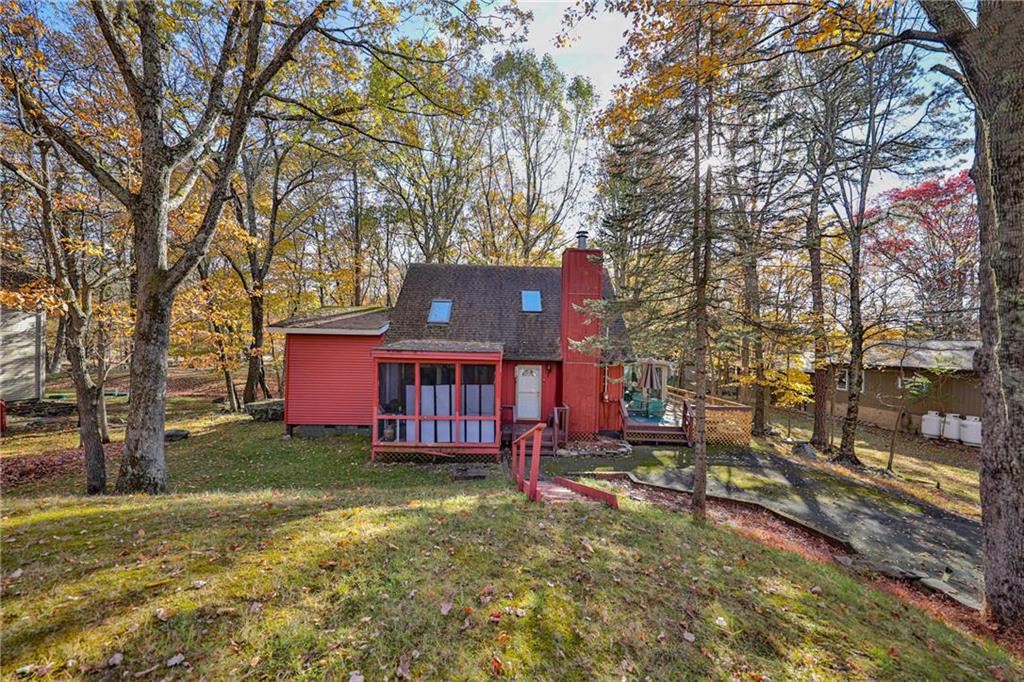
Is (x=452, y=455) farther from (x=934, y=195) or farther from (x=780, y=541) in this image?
(x=934, y=195)

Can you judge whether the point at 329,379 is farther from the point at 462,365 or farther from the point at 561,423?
the point at 561,423

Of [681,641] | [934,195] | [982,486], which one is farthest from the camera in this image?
[934,195]

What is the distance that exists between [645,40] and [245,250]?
16.8 m

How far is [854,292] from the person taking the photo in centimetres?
1166

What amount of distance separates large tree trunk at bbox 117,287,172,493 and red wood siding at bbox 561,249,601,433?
9680mm

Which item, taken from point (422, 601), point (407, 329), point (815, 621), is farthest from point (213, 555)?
point (407, 329)

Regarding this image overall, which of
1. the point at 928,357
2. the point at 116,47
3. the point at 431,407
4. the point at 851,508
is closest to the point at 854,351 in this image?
the point at 851,508

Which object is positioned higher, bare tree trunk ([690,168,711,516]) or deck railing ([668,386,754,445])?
bare tree trunk ([690,168,711,516])

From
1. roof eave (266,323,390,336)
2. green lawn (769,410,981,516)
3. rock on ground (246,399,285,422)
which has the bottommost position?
green lawn (769,410,981,516)

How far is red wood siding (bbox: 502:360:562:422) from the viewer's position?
1317cm

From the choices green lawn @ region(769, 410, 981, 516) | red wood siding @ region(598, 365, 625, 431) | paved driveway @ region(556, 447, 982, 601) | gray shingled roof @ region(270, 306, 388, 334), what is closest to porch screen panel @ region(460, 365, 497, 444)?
paved driveway @ region(556, 447, 982, 601)

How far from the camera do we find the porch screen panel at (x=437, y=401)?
10.8m

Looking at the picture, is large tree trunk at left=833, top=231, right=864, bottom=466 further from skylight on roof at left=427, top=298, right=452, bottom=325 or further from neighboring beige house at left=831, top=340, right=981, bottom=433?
skylight on roof at left=427, top=298, right=452, bottom=325

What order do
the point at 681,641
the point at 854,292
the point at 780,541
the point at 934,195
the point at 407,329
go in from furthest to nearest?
the point at 934,195, the point at 407,329, the point at 854,292, the point at 780,541, the point at 681,641
